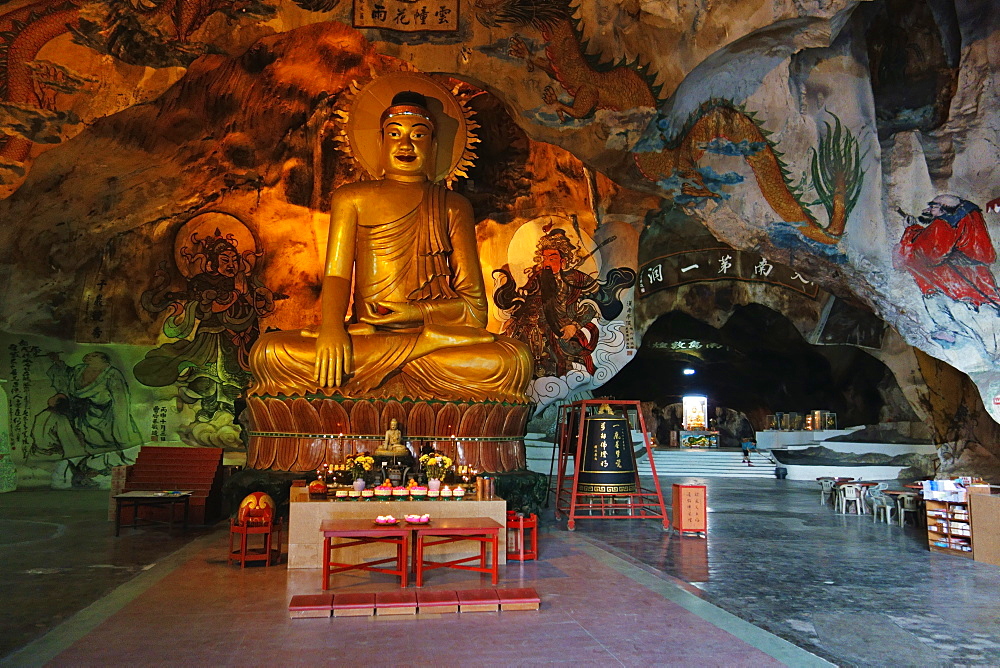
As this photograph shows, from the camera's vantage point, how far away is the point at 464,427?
7.00 m

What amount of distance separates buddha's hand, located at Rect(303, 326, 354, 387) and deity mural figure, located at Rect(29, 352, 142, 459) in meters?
4.99

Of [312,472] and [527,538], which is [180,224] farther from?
[527,538]

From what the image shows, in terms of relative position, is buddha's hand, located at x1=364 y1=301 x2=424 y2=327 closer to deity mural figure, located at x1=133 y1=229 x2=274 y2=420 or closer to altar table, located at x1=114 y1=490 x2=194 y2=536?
altar table, located at x1=114 y1=490 x2=194 y2=536

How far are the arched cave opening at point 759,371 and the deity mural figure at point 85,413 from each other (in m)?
10.8

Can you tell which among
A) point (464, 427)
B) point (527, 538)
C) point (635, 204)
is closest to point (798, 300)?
point (635, 204)

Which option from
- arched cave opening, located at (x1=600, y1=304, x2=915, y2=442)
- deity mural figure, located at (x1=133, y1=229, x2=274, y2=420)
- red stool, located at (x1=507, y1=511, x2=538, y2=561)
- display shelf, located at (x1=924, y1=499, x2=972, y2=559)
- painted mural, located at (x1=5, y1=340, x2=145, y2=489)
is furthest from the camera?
arched cave opening, located at (x1=600, y1=304, x2=915, y2=442)

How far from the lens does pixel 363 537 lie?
4.02 meters

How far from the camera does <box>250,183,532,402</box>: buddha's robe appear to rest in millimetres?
6832

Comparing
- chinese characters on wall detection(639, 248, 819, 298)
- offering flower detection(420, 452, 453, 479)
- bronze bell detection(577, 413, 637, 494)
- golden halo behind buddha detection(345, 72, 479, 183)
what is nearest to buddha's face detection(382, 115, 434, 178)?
golden halo behind buddha detection(345, 72, 479, 183)

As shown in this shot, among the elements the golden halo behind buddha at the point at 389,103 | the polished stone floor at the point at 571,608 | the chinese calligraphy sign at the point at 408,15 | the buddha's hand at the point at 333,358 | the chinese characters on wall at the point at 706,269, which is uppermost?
the chinese calligraphy sign at the point at 408,15

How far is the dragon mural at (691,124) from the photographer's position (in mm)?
7180

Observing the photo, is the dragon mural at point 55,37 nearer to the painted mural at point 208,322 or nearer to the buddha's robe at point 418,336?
the buddha's robe at point 418,336

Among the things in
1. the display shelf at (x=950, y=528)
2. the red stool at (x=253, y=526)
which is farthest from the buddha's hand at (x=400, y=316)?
the display shelf at (x=950, y=528)

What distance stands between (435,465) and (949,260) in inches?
205
